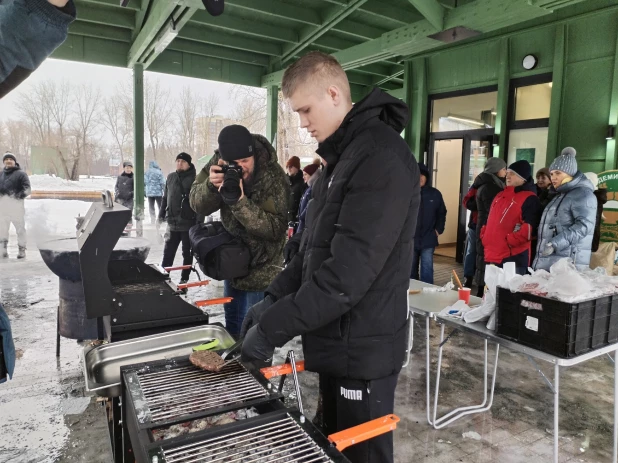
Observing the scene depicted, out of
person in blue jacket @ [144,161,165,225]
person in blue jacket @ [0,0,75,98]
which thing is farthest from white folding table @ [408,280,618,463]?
person in blue jacket @ [144,161,165,225]

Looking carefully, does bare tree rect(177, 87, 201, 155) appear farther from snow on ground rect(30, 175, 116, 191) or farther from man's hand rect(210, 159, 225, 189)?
man's hand rect(210, 159, 225, 189)

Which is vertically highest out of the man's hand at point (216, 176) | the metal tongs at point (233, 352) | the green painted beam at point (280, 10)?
the green painted beam at point (280, 10)

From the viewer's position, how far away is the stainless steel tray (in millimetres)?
1575

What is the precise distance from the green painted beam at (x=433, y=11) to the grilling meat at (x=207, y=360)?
479 centimetres

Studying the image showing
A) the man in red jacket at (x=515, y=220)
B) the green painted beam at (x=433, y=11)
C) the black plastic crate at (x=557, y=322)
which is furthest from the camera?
the green painted beam at (x=433, y=11)

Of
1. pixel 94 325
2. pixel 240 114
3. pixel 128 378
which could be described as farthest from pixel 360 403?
pixel 240 114

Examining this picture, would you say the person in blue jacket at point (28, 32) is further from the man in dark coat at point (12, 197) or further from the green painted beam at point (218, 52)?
the man in dark coat at point (12, 197)

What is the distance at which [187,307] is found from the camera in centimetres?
196

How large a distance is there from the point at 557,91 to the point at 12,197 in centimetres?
866

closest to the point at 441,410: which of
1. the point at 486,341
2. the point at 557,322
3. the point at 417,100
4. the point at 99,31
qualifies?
the point at 486,341

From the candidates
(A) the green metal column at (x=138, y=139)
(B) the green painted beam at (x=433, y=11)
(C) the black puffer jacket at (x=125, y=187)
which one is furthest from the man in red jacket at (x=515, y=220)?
(C) the black puffer jacket at (x=125, y=187)

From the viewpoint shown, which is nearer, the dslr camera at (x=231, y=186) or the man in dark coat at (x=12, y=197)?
the dslr camera at (x=231, y=186)

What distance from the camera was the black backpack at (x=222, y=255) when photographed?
2.28 m

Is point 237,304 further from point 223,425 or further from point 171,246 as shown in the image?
point 171,246
